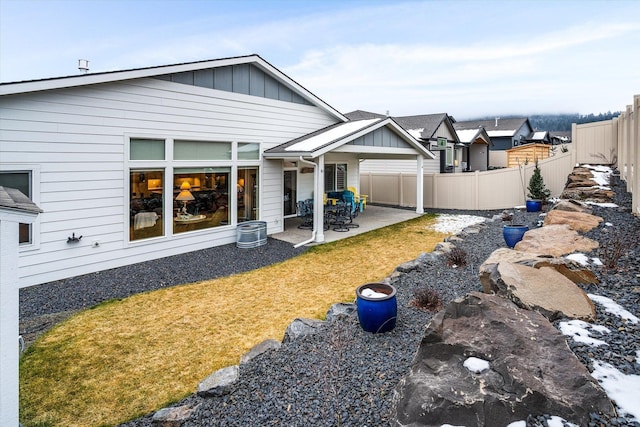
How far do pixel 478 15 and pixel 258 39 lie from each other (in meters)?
11.3

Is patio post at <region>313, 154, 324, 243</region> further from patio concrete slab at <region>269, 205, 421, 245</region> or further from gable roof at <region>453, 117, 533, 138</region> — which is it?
gable roof at <region>453, 117, 533, 138</region>

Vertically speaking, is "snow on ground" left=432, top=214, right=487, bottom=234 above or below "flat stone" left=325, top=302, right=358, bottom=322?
above

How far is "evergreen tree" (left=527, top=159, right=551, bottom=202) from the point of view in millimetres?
13742

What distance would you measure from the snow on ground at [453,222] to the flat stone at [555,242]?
4740 mm

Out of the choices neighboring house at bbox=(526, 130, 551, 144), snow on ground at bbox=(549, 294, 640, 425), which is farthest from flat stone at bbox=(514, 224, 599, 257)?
neighboring house at bbox=(526, 130, 551, 144)

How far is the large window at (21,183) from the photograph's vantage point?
238 inches

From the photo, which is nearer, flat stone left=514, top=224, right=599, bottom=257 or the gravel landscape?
the gravel landscape

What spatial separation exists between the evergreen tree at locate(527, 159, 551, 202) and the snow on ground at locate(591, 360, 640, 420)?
1316cm

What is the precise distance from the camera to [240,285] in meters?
6.79

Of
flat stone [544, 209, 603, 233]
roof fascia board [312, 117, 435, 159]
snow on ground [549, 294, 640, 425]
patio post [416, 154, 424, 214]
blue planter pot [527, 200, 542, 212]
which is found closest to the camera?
snow on ground [549, 294, 640, 425]

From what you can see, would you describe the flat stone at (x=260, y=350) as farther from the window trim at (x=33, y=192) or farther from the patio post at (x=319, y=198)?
the patio post at (x=319, y=198)

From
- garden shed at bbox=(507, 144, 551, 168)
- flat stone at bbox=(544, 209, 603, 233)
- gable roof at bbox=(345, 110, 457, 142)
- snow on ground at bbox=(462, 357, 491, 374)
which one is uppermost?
gable roof at bbox=(345, 110, 457, 142)

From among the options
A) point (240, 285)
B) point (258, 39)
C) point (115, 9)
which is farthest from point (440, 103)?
point (240, 285)

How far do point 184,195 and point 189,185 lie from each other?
28 centimetres
